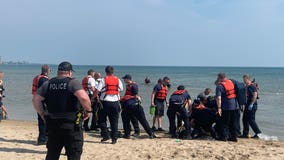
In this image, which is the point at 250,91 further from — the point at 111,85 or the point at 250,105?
the point at 111,85

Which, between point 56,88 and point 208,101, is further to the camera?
point 208,101

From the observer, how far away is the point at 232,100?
A: 916 centimetres

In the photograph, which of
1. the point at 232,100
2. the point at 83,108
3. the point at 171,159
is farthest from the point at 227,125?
the point at 83,108

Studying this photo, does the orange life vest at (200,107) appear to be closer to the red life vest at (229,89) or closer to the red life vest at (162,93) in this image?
the red life vest at (229,89)

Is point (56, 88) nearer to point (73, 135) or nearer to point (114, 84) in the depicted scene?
point (73, 135)

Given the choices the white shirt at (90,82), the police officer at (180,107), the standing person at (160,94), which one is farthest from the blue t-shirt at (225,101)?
the white shirt at (90,82)

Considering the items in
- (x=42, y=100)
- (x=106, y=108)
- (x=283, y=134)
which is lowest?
(x=283, y=134)

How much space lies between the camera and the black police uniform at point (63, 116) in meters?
4.88

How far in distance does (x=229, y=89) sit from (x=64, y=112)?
541 centimetres

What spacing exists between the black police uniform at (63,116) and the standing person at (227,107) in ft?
16.2

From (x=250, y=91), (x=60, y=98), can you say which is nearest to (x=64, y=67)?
(x=60, y=98)

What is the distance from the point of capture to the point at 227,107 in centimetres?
914

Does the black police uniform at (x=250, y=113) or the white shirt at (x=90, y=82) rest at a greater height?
the white shirt at (x=90, y=82)

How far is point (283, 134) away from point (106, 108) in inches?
266
